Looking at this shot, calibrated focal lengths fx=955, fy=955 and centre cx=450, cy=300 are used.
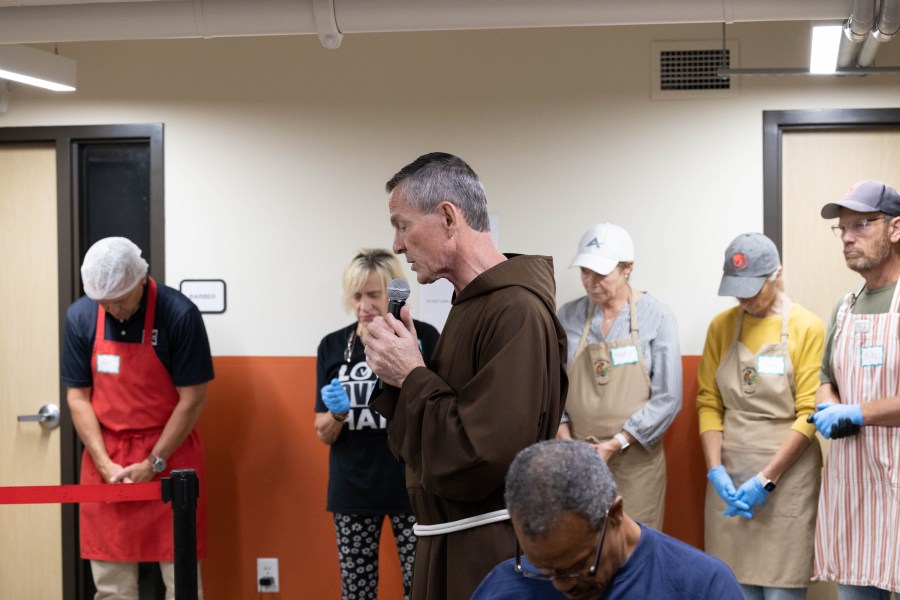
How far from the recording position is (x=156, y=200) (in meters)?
4.35

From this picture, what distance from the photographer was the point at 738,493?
11.5 ft

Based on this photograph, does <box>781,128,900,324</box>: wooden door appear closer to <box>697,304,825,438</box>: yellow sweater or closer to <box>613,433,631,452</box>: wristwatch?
<box>697,304,825,438</box>: yellow sweater

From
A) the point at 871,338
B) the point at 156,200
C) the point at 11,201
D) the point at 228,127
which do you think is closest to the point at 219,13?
the point at 228,127

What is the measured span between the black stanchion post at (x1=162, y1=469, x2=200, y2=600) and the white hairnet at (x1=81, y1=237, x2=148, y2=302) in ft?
3.41

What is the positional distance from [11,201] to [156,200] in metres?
0.72

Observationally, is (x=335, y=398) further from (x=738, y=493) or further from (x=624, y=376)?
(x=738, y=493)

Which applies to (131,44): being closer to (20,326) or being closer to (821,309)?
(20,326)

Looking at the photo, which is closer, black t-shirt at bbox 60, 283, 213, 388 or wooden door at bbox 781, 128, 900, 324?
black t-shirt at bbox 60, 283, 213, 388

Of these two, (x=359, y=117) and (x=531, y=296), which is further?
(x=359, y=117)

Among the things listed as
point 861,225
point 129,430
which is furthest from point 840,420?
point 129,430

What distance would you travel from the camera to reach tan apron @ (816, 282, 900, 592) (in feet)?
9.77

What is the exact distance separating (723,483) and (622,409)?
46cm

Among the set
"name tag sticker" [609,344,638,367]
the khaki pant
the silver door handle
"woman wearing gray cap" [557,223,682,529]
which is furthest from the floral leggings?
the silver door handle

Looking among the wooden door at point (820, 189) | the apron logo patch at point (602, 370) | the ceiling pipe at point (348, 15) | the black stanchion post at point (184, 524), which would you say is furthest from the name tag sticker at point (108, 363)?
the wooden door at point (820, 189)
